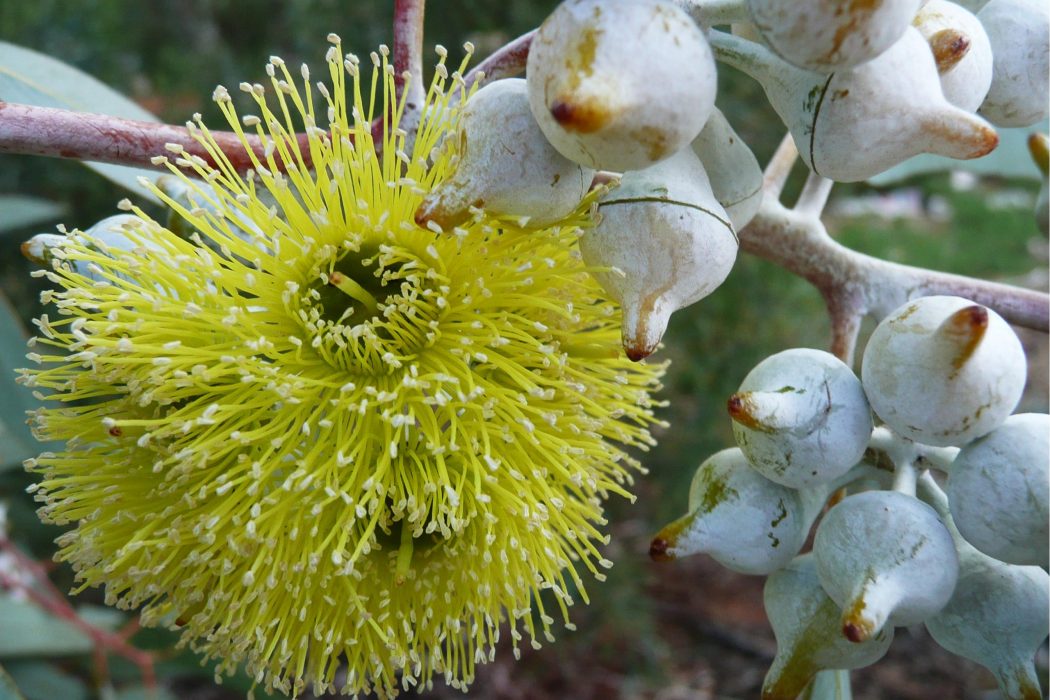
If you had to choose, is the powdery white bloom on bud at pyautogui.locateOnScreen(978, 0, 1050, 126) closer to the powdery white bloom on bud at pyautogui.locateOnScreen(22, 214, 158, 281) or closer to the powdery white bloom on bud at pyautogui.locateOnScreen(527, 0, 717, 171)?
the powdery white bloom on bud at pyautogui.locateOnScreen(527, 0, 717, 171)

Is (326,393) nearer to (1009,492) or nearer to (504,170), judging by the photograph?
(504,170)

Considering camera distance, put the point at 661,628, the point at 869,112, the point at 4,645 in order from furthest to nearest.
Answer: the point at 661,628
the point at 4,645
the point at 869,112

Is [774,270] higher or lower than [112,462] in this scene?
lower

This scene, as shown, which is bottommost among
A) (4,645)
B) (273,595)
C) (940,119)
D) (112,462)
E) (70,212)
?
(4,645)

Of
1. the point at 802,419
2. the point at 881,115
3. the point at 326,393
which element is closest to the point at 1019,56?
the point at 881,115

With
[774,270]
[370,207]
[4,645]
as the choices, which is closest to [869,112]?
[370,207]

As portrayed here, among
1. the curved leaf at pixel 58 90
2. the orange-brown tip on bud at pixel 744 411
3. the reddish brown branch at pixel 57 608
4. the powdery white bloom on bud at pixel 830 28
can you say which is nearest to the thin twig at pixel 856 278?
the orange-brown tip on bud at pixel 744 411

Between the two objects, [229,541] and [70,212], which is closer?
[229,541]

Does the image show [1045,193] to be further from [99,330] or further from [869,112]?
[99,330]
